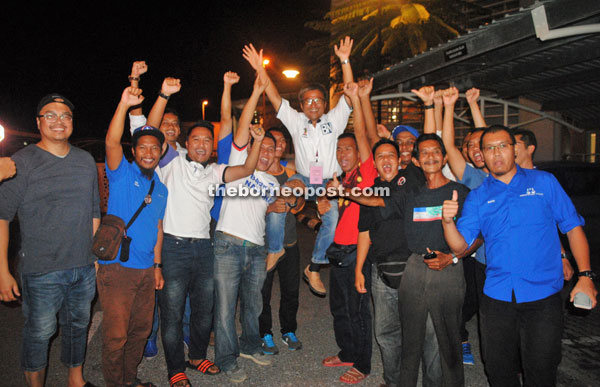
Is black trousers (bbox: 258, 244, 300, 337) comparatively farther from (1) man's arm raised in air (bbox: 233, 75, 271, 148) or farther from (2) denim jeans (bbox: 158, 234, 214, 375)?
(1) man's arm raised in air (bbox: 233, 75, 271, 148)

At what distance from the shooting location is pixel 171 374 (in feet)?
12.3

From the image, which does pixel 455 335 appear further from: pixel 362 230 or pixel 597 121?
pixel 597 121

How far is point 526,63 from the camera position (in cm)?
698


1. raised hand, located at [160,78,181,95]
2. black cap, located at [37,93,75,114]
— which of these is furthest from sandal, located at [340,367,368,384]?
black cap, located at [37,93,75,114]

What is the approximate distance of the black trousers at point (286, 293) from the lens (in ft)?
15.3

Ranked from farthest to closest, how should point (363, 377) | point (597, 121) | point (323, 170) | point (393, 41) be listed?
point (393, 41) → point (597, 121) → point (323, 170) → point (363, 377)

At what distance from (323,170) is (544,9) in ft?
11.8

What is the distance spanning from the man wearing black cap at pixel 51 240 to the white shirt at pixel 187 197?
28.3 inches

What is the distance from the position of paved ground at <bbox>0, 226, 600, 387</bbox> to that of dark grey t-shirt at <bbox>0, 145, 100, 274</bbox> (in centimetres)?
92

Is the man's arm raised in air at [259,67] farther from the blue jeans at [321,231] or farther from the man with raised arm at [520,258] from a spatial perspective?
the man with raised arm at [520,258]

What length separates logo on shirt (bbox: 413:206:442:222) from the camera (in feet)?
10.3

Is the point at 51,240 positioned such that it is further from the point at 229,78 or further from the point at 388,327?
the point at 388,327

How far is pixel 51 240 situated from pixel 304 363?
285cm

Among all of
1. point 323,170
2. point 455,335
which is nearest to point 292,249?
point 323,170
